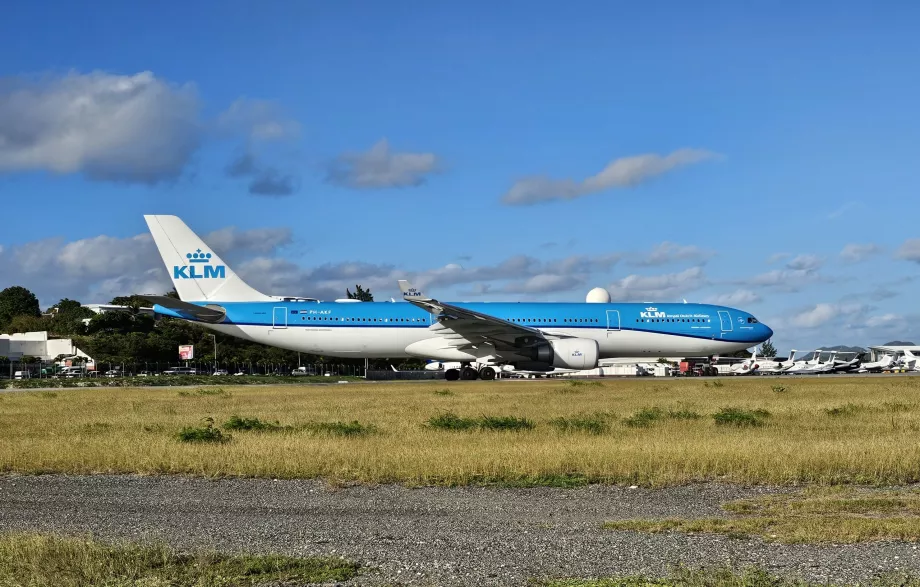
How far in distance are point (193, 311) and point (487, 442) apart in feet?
98.9

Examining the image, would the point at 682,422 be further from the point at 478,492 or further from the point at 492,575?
the point at 492,575

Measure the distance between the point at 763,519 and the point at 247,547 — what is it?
4.63 meters

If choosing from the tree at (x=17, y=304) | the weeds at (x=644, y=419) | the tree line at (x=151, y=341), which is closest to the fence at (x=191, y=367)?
the tree line at (x=151, y=341)

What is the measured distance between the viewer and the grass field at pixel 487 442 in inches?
460

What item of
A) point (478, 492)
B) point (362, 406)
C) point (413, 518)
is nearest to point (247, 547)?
point (413, 518)

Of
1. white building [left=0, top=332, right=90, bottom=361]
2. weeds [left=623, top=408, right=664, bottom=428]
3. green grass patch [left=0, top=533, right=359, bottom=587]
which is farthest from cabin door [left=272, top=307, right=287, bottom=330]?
white building [left=0, top=332, right=90, bottom=361]

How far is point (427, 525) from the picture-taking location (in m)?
8.32

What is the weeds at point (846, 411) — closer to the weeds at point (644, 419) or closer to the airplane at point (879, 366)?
the weeds at point (644, 419)

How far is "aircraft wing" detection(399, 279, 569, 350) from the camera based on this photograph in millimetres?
40219

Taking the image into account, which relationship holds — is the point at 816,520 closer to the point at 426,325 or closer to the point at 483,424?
the point at 483,424

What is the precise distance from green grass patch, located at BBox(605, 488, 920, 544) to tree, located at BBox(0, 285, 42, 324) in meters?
146

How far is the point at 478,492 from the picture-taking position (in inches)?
415

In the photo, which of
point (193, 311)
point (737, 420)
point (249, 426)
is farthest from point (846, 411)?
point (193, 311)

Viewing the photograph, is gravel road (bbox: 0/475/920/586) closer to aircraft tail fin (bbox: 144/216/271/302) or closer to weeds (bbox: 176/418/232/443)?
weeds (bbox: 176/418/232/443)
